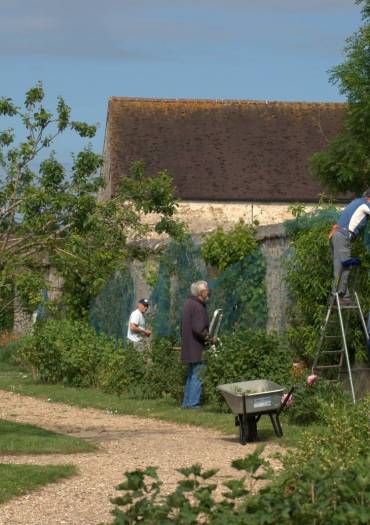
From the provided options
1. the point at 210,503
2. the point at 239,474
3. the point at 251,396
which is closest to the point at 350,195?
the point at 251,396

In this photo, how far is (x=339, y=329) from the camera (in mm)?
15211

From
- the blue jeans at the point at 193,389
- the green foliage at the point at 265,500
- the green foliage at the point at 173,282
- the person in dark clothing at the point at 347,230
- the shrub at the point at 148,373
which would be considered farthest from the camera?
the green foliage at the point at 173,282

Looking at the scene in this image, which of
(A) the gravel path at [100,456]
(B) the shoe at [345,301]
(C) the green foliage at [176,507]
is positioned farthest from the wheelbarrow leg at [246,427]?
(C) the green foliage at [176,507]

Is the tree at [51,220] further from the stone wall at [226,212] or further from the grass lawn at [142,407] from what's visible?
the stone wall at [226,212]

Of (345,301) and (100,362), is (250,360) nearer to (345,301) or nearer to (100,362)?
(345,301)

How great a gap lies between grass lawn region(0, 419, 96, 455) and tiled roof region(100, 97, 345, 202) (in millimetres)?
26017

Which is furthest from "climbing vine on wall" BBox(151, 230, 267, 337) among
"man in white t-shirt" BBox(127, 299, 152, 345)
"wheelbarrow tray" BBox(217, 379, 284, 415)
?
"wheelbarrow tray" BBox(217, 379, 284, 415)

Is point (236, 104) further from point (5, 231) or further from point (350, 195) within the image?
point (5, 231)

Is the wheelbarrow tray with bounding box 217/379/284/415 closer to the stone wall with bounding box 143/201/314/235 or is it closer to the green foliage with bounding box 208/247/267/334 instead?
the green foliage with bounding box 208/247/267/334

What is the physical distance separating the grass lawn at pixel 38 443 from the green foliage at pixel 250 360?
8.97 feet

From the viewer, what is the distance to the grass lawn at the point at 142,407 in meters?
14.0

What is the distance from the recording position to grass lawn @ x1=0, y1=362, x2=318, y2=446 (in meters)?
14.0

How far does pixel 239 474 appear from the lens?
10.7 metres

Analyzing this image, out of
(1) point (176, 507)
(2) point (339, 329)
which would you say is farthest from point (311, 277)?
(1) point (176, 507)
